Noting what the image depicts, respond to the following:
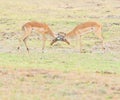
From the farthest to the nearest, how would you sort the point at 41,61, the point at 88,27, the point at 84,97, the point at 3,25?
1. the point at 3,25
2. the point at 88,27
3. the point at 41,61
4. the point at 84,97

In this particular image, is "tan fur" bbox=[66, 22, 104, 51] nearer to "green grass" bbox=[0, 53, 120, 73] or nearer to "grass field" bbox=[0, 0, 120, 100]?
"grass field" bbox=[0, 0, 120, 100]

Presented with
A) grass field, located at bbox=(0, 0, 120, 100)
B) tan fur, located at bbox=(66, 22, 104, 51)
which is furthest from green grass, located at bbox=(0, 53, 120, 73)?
tan fur, located at bbox=(66, 22, 104, 51)

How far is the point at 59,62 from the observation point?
15.8 m

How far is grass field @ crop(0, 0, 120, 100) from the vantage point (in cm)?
1099

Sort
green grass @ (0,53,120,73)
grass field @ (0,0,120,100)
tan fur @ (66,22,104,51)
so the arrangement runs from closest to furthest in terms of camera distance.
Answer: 1. grass field @ (0,0,120,100)
2. green grass @ (0,53,120,73)
3. tan fur @ (66,22,104,51)

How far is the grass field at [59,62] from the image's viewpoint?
36.1 feet

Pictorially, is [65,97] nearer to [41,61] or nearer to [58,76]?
[58,76]

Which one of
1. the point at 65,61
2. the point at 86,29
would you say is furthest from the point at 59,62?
the point at 86,29

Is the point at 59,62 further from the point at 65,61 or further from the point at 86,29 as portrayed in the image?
the point at 86,29

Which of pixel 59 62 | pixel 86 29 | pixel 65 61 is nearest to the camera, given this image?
pixel 59 62

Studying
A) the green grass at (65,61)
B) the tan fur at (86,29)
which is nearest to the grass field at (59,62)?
the green grass at (65,61)

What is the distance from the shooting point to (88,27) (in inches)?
784

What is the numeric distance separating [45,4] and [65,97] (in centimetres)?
2387

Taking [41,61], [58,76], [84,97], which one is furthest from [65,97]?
[41,61]
